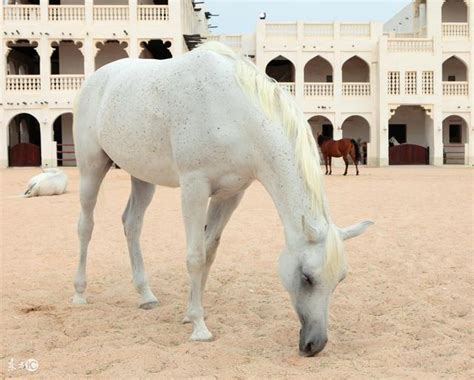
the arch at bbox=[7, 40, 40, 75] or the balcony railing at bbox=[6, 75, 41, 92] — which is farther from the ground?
the arch at bbox=[7, 40, 40, 75]

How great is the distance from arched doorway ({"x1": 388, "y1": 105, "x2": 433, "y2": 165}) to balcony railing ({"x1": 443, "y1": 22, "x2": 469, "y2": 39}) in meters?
4.50

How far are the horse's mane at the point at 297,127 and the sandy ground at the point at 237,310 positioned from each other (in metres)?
0.70

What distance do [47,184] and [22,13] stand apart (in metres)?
18.2

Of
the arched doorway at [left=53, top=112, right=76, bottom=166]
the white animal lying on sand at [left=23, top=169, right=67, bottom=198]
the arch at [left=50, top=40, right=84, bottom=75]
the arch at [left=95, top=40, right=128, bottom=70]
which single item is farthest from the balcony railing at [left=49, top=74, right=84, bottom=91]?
the white animal lying on sand at [left=23, top=169, right=67, bottom=198]

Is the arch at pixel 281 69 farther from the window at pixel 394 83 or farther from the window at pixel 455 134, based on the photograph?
the window at pixel 455 134

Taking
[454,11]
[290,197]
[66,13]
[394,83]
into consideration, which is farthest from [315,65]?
[290,197]

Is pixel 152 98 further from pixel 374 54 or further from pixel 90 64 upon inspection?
pixel 374 54

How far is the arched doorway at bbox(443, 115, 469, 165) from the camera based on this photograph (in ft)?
118

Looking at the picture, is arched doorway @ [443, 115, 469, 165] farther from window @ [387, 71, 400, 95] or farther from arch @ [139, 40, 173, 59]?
arch @ [139, 40, 173, 59]

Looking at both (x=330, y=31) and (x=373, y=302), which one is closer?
(x=373, y=302)

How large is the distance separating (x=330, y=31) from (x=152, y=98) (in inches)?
1245

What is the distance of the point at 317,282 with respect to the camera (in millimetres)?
3135

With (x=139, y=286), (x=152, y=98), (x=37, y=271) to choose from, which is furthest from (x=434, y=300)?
(x=37, y=271)

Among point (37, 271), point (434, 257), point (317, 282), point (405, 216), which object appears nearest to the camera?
point (317, 282)
